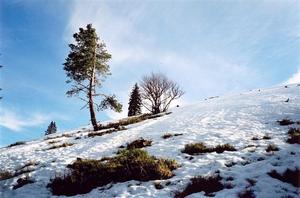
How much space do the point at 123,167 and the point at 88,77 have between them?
62.4 feet

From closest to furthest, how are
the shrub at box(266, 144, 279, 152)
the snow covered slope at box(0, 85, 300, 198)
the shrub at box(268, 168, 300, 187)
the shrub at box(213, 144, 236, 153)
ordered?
1. the shrub at box(268, 168, 300, 187)
2. the snow covered slope at box(0, 85, 300, 198)
3. the shrub at box(266, 144, 279, 152)
4. the shrub at box(213, 144, 236, 153)

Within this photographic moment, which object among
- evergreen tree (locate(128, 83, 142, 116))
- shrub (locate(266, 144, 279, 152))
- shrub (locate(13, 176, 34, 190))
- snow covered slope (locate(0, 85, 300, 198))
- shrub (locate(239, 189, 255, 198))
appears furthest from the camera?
evergreen tree (locate(128, 83, 142, 116))

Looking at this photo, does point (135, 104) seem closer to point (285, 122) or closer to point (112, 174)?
point (285, 122)

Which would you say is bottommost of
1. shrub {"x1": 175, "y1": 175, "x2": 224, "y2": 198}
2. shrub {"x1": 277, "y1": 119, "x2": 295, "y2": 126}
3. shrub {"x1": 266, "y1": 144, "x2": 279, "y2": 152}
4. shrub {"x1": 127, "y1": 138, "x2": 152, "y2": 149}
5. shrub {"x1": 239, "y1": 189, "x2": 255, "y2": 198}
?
shrub {"x1": 239, "y1": 189, "x2": 255, "y2": 198}

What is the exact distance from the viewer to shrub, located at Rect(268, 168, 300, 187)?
8508 mm

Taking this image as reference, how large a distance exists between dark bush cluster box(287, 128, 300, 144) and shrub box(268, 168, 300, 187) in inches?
144

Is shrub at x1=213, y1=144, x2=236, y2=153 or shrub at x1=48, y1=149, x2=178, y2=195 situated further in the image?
shrub at x1=213, y1=144, x2=236, y2=153

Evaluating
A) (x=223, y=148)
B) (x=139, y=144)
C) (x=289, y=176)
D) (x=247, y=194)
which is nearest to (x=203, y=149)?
(x=223, y=148)

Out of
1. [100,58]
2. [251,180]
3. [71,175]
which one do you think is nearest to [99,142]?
[71,175]

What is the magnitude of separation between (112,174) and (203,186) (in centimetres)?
315

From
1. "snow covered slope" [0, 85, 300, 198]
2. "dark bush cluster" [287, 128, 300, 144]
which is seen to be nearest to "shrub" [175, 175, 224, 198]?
"snow covered slope" [0, 85, 300, 198]

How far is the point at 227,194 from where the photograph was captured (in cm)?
815

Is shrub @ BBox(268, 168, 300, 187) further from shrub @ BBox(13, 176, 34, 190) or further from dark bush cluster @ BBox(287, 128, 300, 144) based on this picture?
shrub @ BBox(13, 176, 34, 190)

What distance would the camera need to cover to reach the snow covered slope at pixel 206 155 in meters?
9.03
